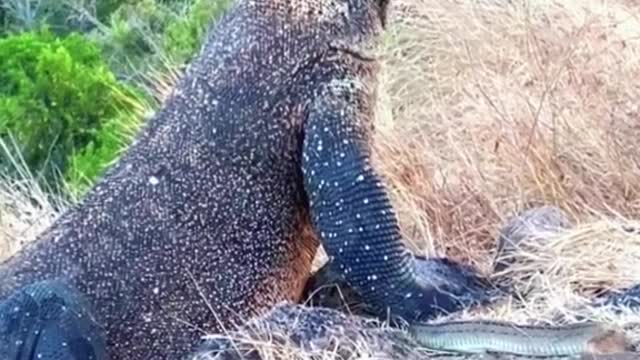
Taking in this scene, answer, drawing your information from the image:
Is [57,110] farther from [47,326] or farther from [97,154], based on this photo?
[47,326]

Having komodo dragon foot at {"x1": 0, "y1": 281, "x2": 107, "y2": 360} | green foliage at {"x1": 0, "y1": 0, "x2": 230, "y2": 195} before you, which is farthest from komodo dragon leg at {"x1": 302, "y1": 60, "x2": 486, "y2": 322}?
green foliage at {"x1": 0, "y1": 0, "x2": 230, "y2": 195}

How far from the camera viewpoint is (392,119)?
926cm

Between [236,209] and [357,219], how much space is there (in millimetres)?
365

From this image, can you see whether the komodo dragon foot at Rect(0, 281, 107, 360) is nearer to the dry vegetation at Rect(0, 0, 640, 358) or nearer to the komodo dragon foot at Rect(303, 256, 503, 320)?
the komodo dragon foot at Rect(303, 256, 503, 320)

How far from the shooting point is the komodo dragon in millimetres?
5242

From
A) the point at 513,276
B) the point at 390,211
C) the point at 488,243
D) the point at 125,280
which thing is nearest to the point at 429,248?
the point at 488,243

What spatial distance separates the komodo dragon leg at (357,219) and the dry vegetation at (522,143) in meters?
0.21

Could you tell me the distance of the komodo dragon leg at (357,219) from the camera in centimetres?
536

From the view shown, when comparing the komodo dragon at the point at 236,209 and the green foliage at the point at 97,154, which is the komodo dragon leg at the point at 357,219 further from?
the green foliage at the point at 97,154

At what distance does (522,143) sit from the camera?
7934 millimetres

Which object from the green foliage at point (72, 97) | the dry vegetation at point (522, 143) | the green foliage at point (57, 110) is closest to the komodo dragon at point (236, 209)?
the dry vegetation at point (522, 143)

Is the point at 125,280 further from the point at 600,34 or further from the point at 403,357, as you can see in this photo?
the point at 600,34

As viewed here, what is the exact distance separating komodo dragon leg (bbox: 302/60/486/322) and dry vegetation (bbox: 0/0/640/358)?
0.21 meters

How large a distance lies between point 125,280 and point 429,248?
1.80 meters
